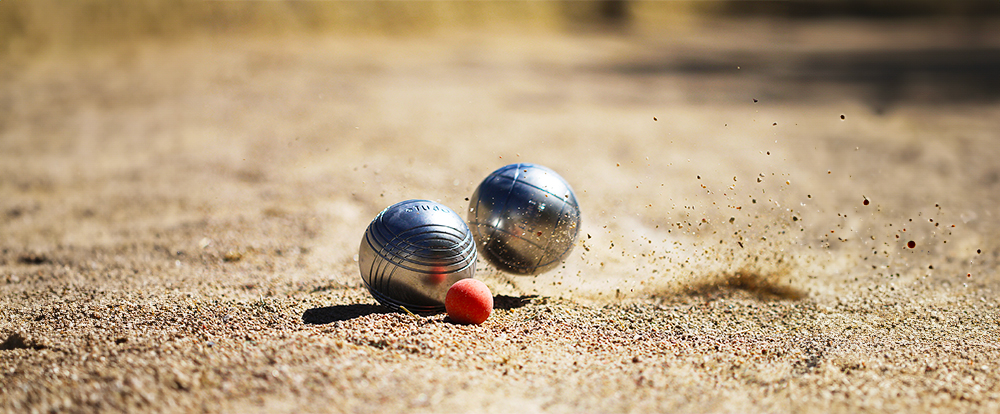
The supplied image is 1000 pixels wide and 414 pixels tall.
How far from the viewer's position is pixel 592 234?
9.05 metres

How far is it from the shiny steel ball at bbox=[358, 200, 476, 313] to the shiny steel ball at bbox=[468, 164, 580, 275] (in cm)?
50

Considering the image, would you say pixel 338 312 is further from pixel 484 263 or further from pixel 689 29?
pixel 689 29

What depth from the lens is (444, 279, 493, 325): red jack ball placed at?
5.91 metres

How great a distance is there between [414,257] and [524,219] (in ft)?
3.76

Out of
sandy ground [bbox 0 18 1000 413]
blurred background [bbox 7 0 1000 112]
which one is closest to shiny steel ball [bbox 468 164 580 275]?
sandy ground [bbox 0 18 1000 413]

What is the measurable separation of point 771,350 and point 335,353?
3.41 metres

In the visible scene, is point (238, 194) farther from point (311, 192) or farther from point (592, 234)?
point (592, 234)

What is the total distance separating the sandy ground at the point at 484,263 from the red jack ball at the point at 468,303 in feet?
0.45

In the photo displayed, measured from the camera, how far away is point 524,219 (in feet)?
21.9

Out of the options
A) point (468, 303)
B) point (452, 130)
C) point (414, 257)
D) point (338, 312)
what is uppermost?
point (414, 257)

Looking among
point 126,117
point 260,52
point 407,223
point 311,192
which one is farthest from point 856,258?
point 260,52

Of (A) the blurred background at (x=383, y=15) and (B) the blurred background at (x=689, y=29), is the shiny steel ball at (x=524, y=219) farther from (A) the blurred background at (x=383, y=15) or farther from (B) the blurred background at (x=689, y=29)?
(A) the blurred background at (x=383, y=15)

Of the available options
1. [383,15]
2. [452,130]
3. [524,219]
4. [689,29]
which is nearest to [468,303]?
[524,219]

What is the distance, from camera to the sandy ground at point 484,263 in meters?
4.96
